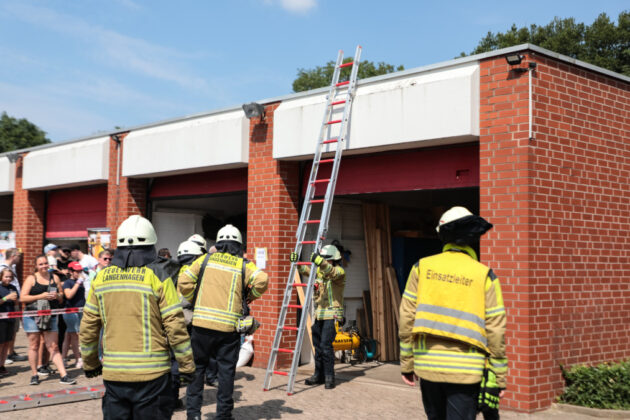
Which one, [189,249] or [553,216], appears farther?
[553,216]

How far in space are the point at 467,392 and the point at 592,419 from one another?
4178mm

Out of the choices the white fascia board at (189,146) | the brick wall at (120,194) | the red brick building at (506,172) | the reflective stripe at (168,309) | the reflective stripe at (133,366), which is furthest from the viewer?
the brick wall at (120,194)

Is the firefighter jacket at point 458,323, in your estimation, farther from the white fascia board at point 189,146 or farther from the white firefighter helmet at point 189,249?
the white fascia board at point 189,146

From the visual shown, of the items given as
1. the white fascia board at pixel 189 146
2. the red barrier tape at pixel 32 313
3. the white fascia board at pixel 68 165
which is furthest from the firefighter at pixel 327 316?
the white fascia board at pixel 68 165

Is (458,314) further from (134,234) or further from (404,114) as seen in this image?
(404,114)

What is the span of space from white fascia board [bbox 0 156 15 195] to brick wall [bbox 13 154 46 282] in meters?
0.15

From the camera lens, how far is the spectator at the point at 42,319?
31.6 ft

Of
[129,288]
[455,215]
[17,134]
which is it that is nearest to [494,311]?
[455,215]

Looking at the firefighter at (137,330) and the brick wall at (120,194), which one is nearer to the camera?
the firefighter at (137,330)

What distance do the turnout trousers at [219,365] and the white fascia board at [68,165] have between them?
8.69m

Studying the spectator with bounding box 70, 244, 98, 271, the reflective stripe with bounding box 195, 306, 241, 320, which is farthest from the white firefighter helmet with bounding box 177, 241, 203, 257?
the spectator with bounding box 70, 244, 98, 271

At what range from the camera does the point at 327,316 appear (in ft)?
31.8

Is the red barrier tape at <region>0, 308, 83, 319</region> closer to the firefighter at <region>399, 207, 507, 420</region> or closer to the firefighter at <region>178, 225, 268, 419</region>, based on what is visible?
the firefighter at <region>178, 225, 268, 419</region>

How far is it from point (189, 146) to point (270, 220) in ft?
8.32
